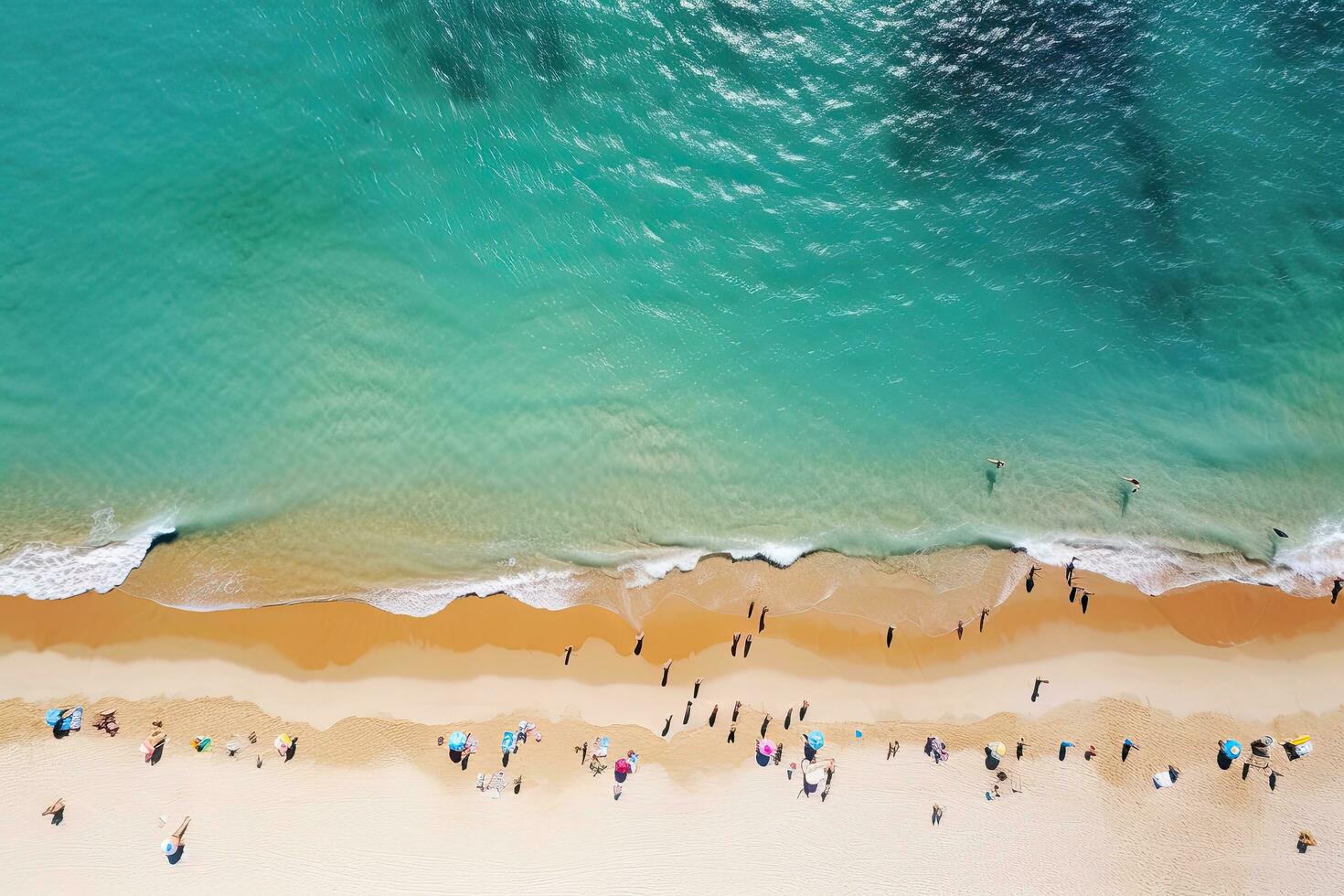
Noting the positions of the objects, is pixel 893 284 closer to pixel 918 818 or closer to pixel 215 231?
pixel 918 818

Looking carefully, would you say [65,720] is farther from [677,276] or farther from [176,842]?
[677,276]

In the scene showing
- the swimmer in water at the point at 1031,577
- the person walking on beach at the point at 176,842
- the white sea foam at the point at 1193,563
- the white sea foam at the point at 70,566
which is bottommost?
the person walking on beach at the point at 176,842

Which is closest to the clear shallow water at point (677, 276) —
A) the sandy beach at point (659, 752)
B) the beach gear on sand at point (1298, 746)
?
the sandy beach at point (659, 752)

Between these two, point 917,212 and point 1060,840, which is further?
point 917,212

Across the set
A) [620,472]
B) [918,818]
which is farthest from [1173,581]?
[620,472]

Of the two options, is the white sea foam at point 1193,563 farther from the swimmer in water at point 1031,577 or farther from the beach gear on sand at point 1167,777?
the beach gear on sand at point 1167,777
